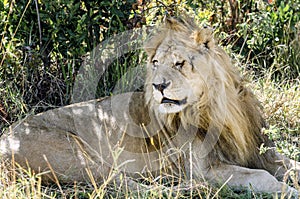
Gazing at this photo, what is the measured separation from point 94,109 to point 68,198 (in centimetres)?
69

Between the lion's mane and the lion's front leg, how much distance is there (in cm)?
10

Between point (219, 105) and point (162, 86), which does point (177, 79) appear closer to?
point (162, 86)

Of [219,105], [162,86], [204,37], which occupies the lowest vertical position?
[219,105]

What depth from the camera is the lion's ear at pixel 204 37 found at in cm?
405

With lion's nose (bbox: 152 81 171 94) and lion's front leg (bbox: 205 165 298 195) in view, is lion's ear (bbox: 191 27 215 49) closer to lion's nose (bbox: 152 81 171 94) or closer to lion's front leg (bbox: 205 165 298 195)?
lion's nose (bbox: 152 81 171 94)

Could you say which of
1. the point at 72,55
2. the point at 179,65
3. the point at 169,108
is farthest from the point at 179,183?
the point at 72,55

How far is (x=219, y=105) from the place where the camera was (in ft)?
13.7

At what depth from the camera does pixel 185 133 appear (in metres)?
4.31

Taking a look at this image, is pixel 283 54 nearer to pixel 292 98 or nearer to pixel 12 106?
pixel 292 98

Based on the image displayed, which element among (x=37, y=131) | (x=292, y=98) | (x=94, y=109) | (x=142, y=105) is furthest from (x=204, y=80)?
(x=292, y=98)

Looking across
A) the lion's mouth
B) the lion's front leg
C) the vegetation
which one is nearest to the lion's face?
the lion's mouth

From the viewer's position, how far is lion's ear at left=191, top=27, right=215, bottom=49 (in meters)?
4.05

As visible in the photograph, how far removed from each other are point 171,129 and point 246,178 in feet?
1.93

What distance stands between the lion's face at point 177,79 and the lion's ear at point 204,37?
7 centimetres
